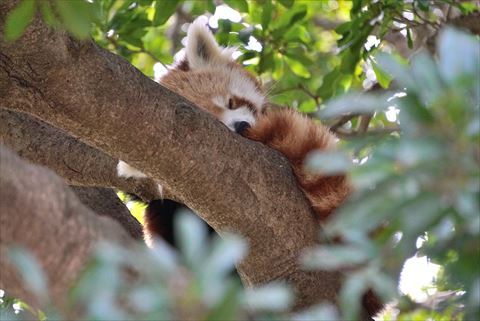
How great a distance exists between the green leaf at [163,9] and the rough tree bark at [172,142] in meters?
1.49

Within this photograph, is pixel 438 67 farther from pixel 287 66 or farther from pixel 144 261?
pixel 287 66

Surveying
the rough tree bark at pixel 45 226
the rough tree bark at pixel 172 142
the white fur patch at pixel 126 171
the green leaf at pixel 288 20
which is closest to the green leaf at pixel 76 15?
the rough tree bark at pixel 45 226

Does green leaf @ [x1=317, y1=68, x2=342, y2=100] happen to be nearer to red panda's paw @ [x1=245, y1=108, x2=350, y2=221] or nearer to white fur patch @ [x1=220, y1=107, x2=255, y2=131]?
white fur patch @ [x1=220, y1=107, x2=255, y2=131]

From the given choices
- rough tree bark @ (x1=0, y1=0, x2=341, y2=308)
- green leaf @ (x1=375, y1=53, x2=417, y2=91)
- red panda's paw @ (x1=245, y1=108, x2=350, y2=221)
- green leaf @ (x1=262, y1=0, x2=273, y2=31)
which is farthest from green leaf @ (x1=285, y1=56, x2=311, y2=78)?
green leaf @ (x1=375, y1=53, x2=417, y2=91)

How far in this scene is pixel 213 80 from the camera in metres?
4.83

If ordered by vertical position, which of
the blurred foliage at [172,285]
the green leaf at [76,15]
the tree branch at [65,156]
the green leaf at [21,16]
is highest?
the tree branch at [65,156]

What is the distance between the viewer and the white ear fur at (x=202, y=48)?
16.3 feet

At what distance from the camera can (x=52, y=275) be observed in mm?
1932

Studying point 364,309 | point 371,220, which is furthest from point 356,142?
point 364,309

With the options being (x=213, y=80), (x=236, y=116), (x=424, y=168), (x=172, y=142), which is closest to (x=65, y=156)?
(x=236, y=116)

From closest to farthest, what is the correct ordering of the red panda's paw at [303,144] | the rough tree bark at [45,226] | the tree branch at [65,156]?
the rough tree bark at [45,226] < the red panda's paw at [303,144] < the tree branch at [65,156]

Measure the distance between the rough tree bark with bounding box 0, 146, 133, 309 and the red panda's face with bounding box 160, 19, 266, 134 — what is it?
238cm

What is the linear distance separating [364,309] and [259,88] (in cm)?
198

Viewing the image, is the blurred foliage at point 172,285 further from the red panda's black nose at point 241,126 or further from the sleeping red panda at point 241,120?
the red panda's black nose at point 241,126
